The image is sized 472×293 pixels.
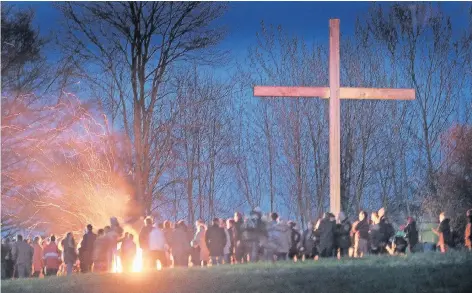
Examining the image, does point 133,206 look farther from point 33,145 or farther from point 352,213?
point 352,213

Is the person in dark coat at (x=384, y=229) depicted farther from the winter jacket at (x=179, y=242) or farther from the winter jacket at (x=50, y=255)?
the winter jacket at (x=50, y=255)

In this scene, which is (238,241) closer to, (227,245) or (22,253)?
(227,245)

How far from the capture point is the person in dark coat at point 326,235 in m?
22.8

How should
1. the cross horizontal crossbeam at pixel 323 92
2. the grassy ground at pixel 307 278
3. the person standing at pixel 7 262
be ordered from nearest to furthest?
the grassy ground at pixel 307 278, the cross horizontal crossbeam at pixel 323 92, the person standing at pixel 7 262

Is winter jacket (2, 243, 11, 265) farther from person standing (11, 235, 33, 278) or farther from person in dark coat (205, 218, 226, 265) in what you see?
person in dark coat (205, 218, 226, 265)

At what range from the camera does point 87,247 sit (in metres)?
23.8

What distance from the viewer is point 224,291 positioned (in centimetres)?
1730

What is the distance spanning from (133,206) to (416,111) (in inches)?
711

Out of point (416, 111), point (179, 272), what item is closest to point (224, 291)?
point (179, 272)

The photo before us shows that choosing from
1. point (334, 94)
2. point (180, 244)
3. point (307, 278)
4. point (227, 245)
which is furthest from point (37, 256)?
point (307, 278)

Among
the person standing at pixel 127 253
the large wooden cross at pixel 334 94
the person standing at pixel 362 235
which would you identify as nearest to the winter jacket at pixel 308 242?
the large wooden cross at pixel 334 94

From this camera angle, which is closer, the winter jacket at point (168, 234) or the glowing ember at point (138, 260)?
the glowing ember at point (138, 260)

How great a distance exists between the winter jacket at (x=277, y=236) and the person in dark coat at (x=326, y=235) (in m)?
0.92

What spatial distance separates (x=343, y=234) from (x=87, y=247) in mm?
6923
